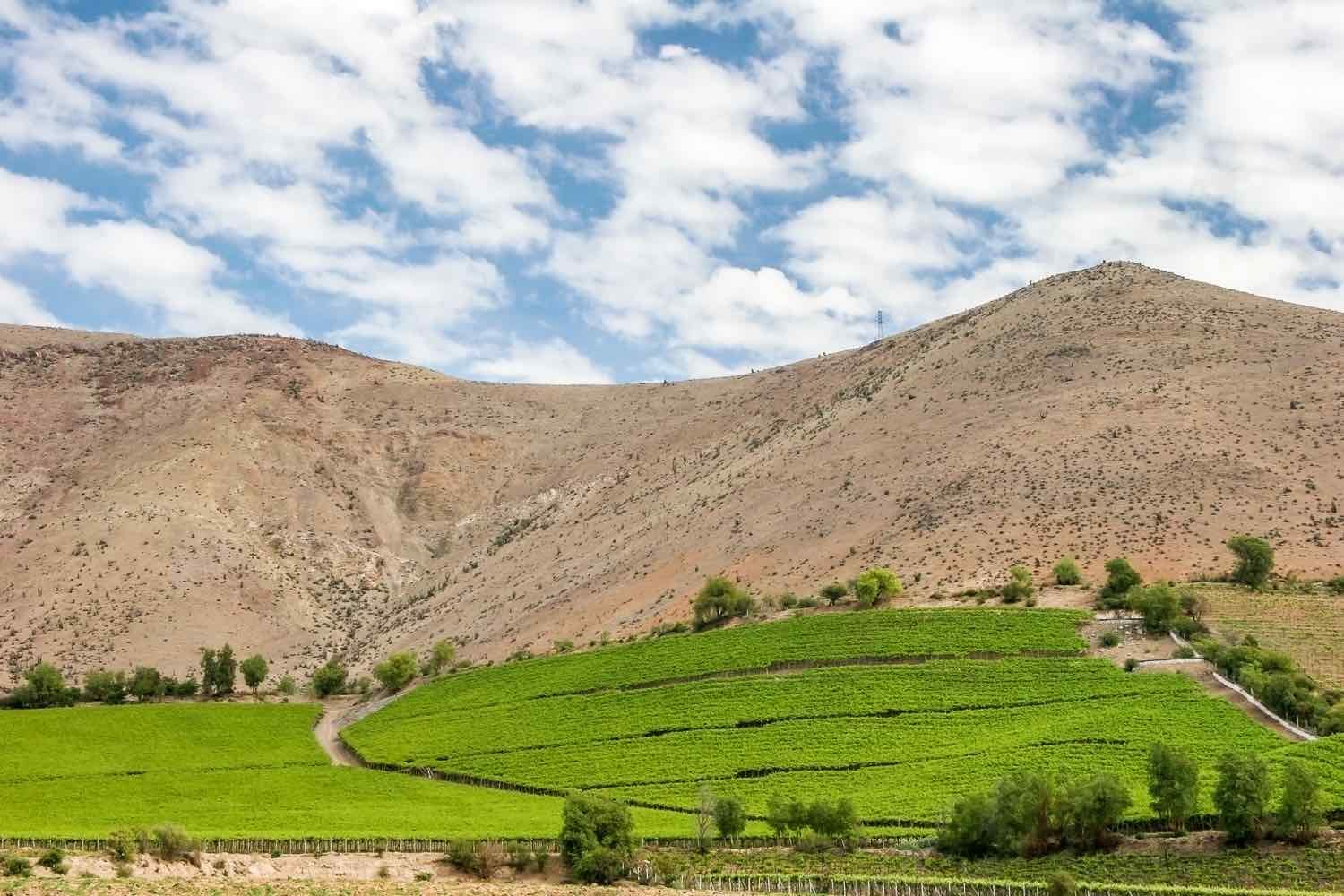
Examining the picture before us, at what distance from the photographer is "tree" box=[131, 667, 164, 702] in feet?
339

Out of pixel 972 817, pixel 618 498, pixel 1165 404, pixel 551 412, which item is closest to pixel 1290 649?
pixel 972 817

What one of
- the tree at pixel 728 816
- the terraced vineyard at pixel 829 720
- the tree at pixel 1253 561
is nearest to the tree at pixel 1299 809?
the terraced vineyard at pixel 829 720

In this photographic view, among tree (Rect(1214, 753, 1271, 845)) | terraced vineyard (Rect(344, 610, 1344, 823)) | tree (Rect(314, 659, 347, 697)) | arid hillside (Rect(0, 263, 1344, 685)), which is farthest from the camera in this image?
tree (Rect(314, 659, 347, 697))

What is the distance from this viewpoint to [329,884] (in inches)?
1597

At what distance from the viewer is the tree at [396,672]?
343 ft

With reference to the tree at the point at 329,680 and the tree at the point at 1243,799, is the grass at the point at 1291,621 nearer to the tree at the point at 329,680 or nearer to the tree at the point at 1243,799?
the tree at the point at 1243,799

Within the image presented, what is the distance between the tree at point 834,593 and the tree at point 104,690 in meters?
52.8

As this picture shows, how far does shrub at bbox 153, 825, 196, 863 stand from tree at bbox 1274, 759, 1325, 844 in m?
45.3

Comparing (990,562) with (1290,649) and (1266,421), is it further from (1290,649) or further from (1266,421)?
(1266,421)

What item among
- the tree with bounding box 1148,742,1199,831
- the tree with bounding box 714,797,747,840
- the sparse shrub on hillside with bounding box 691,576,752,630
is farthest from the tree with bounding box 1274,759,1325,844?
the sparse shrub on hillside with bounding box 691,576,752,630

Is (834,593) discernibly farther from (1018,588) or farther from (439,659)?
(439,659)

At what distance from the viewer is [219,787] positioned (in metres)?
78.1

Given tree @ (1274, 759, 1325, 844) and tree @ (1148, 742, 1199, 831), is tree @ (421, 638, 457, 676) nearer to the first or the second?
tree @ (1148, 742, 1199, 831)

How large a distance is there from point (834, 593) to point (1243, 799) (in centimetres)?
4089
